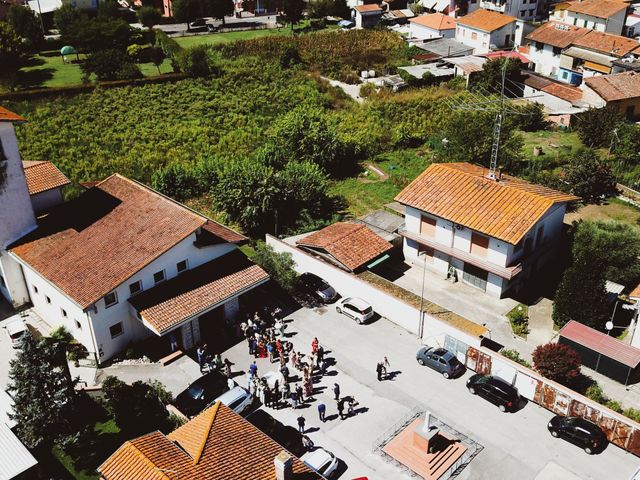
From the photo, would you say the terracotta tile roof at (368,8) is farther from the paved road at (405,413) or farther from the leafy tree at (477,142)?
the paved road at (405,413)

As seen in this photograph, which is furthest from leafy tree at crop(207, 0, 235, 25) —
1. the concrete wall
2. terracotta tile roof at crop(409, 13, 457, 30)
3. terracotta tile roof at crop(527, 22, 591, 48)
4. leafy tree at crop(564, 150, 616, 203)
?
the concrete wall

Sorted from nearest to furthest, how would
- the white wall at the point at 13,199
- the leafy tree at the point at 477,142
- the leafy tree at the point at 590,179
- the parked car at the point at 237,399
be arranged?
the parked car at the point at 237,399
the white wall at the point at 13,199
the leafy tree at the point at 590,179
the leafy tree at the point at 477,142

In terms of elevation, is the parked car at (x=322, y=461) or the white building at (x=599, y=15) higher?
the white building at (x=599, y=15)

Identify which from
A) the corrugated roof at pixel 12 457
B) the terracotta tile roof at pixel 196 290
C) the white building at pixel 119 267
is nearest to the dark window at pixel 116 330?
the white building at pixel 119 267

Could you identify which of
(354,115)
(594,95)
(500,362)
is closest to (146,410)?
(500,362)

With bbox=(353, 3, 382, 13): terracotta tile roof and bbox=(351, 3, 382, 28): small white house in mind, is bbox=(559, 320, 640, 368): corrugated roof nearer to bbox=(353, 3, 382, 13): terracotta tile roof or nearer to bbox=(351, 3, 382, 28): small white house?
bbox=(351, 3, 382, 28): small white house

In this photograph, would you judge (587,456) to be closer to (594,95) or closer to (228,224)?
(228,224)
